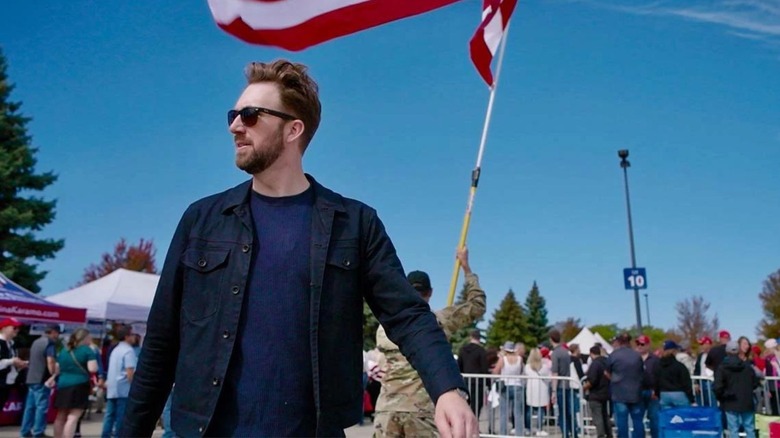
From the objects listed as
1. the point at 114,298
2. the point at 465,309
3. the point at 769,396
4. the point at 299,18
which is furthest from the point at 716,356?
the point at 114,298

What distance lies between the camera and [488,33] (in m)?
7.91

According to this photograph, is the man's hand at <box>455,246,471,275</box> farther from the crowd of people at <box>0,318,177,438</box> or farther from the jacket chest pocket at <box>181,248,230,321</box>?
the crowd of people at <box>0,318,177,438</box>

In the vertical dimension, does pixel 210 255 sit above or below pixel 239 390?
above

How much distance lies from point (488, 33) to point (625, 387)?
23.3ft

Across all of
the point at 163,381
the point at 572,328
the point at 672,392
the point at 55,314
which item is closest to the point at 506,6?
the point at 163,381

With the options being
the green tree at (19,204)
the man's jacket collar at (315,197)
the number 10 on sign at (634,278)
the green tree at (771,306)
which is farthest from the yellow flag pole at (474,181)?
the green tree at (771,306)

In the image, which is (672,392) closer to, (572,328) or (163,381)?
(163,381)

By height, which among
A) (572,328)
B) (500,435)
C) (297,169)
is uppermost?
(572,328)

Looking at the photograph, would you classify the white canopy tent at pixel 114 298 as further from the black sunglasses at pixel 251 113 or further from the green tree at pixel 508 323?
the green tree at pixel 508 323

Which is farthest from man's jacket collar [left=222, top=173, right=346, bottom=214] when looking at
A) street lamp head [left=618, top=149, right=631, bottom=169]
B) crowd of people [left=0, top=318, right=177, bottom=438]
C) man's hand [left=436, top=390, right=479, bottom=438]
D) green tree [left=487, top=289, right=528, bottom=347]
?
green tree [left=487, top=289, right=528, bottom=347]

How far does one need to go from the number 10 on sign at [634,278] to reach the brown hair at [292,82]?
20005 millimetres

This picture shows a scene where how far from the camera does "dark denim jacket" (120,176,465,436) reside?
206 centimetres

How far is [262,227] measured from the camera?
2.27 metres

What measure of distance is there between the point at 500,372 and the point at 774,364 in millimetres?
5414
